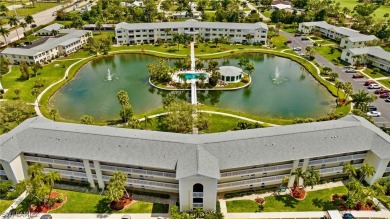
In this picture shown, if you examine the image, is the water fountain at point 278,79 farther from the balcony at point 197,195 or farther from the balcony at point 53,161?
the balcony at point 53,161

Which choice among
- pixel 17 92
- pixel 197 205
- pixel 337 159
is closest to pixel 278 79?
pixel 337 159

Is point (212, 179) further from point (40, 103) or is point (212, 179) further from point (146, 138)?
point (40, 103)

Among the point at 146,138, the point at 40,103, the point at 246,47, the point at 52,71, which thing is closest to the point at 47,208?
the point at 146,138

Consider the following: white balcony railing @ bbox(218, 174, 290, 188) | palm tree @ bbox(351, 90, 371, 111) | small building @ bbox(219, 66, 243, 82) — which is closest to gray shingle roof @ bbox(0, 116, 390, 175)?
white balcony railing @ bbox(218, 174, 290, 188)

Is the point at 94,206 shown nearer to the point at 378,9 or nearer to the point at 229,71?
the point at 229,71

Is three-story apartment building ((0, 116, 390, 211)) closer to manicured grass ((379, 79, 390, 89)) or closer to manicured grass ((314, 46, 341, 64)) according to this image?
manicured grass ((379, 79, 390, 89))

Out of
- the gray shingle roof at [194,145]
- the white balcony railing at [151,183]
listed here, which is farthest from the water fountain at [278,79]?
the white balcony railing at [151,183]
